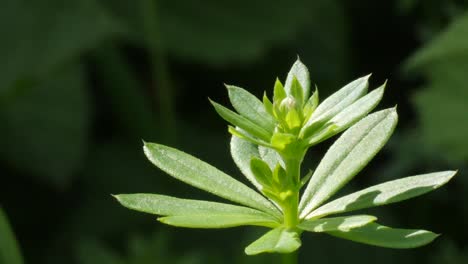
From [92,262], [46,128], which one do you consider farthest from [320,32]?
[92,262]

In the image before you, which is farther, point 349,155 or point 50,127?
point 50,127

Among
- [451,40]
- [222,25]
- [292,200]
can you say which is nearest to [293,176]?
[292,200]

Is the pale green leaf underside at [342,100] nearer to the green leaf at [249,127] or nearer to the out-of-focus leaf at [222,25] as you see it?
the green leaf at [249,127]

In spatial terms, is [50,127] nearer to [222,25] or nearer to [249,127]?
[222,25]

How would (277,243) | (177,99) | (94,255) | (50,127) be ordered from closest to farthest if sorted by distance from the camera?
1. (277,243)
2. (94,255)
3. (50,127)
4. (177,99)

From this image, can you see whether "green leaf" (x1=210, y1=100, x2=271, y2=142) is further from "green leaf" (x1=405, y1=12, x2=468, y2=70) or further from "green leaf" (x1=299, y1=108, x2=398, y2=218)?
"green leaf" (x1=405, y1=12, x2=468, y2=70)

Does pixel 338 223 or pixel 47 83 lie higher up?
pixel 47 83
